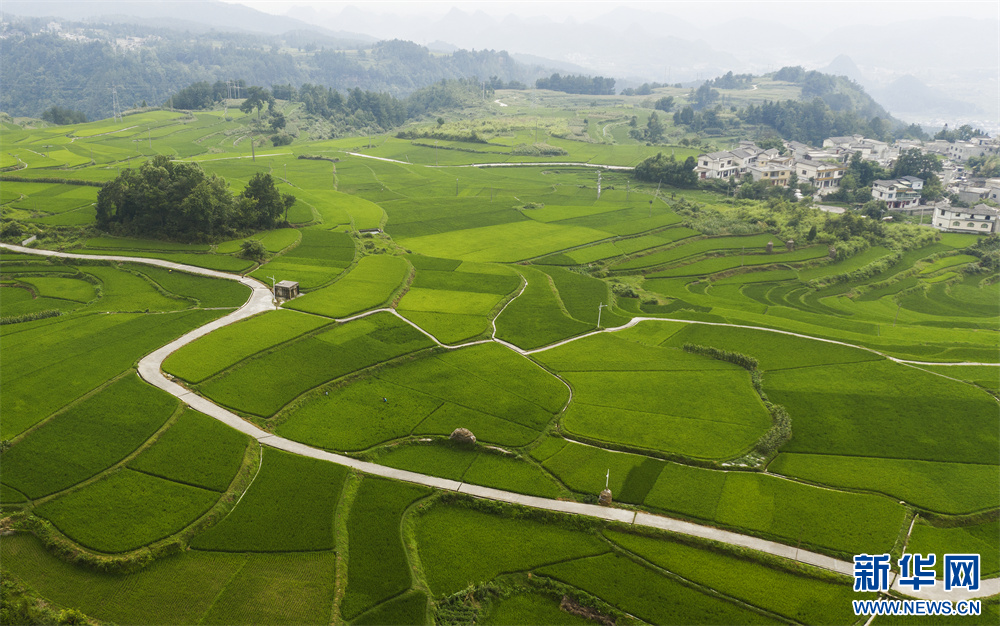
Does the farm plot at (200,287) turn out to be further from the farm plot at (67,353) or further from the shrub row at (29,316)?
the shrub row at (29,316)

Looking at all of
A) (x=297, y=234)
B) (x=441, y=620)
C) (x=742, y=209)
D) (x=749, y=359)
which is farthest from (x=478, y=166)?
(x=441, y=620)

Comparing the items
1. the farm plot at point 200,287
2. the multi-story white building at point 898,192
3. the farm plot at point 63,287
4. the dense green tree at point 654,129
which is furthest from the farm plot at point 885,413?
the dense green tree at point 654,129

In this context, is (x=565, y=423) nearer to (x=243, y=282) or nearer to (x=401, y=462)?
(x=401, y=462)

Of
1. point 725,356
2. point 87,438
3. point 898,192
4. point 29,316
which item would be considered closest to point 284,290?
point 29,316

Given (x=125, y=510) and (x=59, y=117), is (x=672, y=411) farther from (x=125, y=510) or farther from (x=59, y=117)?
(x=59, y=117)

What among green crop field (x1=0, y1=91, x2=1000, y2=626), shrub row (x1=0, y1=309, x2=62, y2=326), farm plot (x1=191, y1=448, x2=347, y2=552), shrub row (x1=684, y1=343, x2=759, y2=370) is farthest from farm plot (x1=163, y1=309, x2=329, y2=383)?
shrub row (x1=684, y1=343, x2=759, y2=370)

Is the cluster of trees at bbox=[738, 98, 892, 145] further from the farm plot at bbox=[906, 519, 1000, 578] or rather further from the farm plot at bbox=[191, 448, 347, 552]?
the farm plot at bbox=[191, 448, 347, 552]
